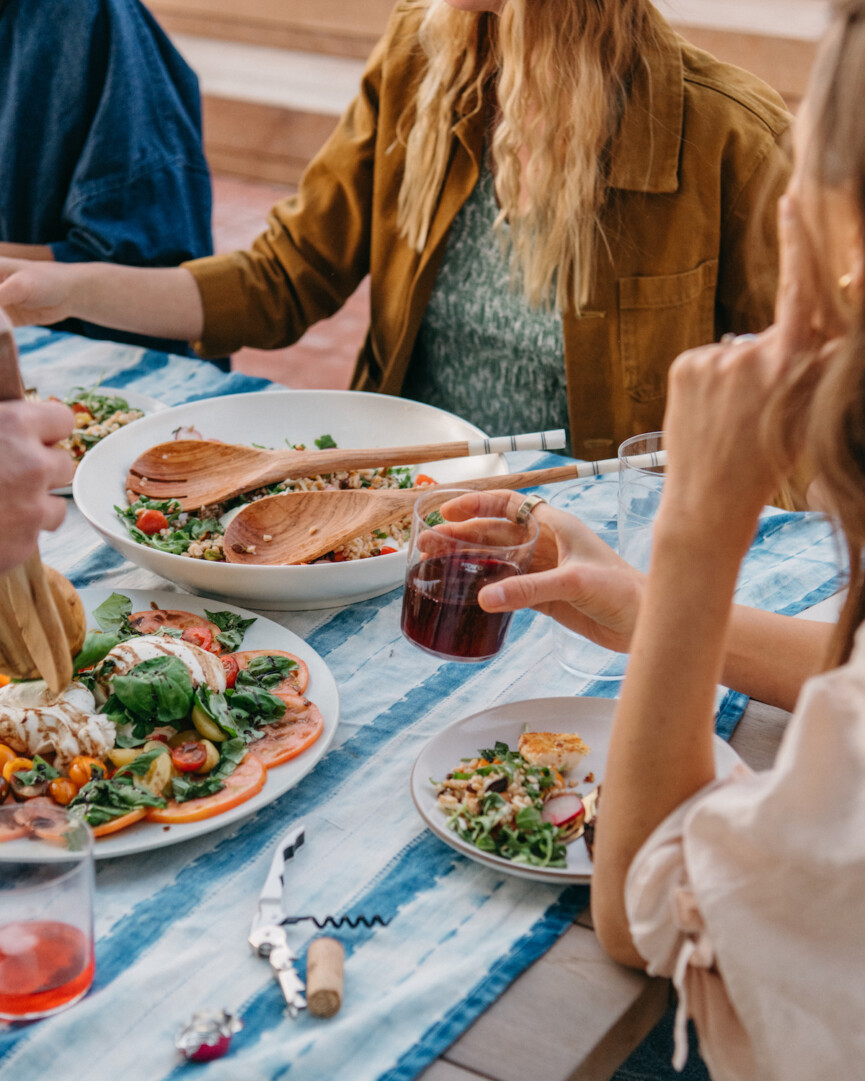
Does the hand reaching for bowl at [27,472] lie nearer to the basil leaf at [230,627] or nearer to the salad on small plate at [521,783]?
the basil leaf at [230,627]

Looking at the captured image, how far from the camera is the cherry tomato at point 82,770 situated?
955mm

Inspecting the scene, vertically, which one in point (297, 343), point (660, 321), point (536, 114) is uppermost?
point (536, 114)

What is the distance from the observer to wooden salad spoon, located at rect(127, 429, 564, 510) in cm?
146

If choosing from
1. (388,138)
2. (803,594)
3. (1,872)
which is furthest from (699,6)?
(1,872)

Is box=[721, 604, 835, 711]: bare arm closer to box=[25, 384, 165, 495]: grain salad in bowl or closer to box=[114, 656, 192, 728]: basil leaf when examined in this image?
box=[114, 656, 192, 728]: basil leaf

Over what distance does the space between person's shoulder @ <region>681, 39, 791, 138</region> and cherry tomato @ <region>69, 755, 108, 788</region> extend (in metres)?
1.46

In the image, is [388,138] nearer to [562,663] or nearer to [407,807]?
[562,663]

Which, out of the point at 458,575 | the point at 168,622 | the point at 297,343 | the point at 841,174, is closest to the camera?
the point at 841,174

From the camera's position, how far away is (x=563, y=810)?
973 mm

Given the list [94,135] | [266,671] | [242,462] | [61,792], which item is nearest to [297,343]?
[94,135]

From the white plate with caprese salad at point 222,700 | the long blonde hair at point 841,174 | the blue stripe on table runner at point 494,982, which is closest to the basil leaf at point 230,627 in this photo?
the white plate with caprese salad at point 222,700

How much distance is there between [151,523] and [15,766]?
1.63 ft

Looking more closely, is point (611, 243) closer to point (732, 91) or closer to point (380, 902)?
point (732, 91)

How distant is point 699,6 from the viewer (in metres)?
5.36
